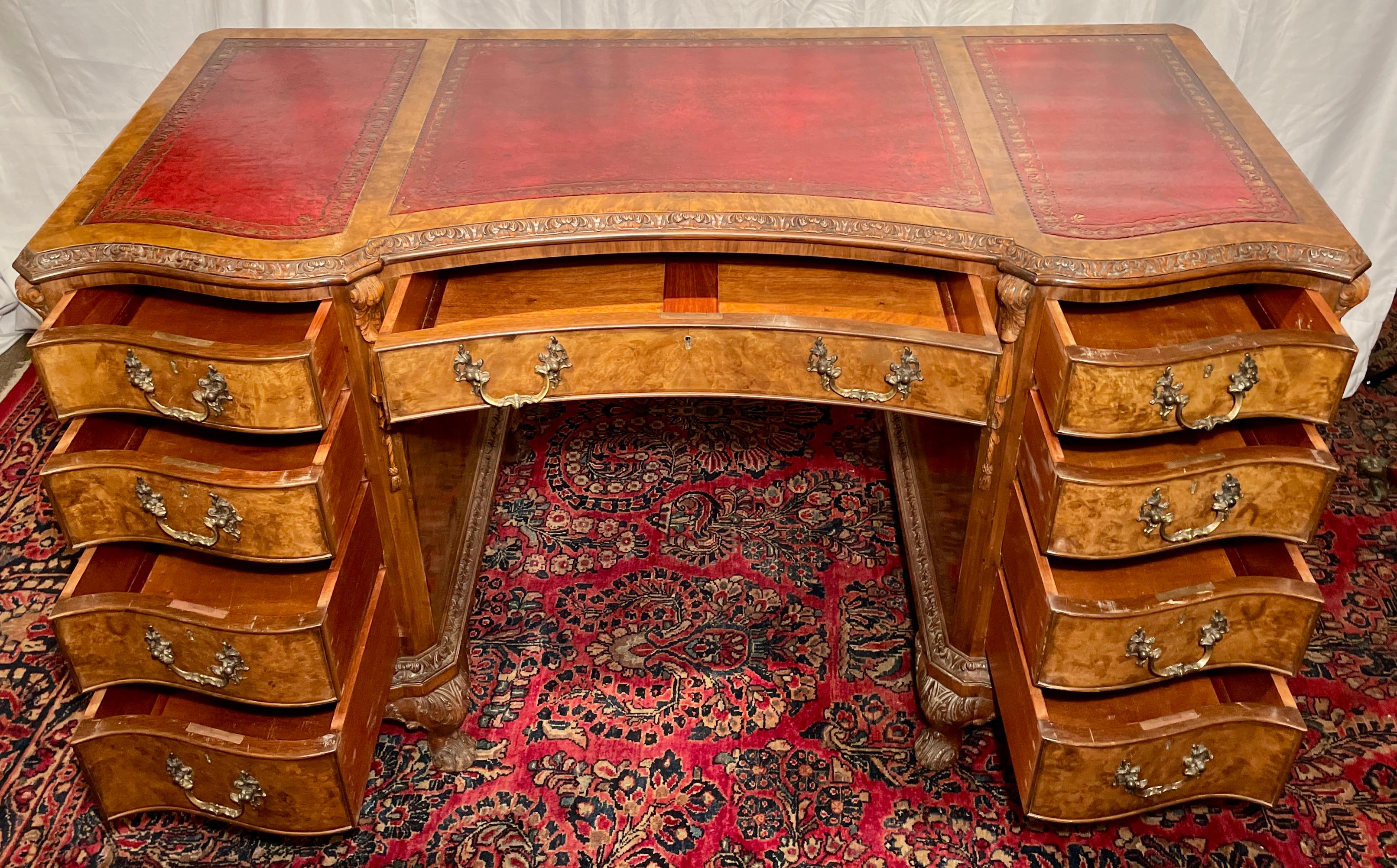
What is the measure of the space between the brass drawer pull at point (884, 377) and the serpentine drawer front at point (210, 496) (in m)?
0.65

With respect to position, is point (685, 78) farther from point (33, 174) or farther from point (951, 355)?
point (33, 174)

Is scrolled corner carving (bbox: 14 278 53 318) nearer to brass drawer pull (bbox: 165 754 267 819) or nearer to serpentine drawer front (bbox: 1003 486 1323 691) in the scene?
brass drawer pull (bbox: 165 754 267 819)

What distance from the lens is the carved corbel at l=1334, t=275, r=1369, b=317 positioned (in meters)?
1.68

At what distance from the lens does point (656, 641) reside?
234cm

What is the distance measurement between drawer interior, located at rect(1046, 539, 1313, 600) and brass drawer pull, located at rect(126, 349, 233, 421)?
45.1 inches

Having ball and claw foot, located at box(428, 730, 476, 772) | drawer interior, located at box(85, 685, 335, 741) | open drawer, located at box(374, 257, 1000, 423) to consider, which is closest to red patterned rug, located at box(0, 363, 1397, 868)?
ball and claw foot, located at box(428, 730, 476, 772)

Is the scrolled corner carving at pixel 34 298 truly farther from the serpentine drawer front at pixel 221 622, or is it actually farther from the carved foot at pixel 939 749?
the carved foot at pixel 939 749

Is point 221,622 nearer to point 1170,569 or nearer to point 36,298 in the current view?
point 36,298

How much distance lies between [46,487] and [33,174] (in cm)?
157

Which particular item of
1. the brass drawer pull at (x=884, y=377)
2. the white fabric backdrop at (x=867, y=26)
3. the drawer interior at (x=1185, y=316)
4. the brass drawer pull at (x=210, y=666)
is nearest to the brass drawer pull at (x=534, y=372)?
the brass drawer pull at (x=884, y=377)

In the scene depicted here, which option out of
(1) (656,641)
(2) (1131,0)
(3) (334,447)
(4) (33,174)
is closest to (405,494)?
(3) (334,447)

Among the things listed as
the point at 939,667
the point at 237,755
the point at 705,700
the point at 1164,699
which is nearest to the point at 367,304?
the point at 237,755

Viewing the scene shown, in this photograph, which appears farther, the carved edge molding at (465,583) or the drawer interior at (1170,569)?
the carved edge molding at (465,583)

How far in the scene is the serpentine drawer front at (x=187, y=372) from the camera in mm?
1592
